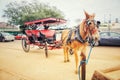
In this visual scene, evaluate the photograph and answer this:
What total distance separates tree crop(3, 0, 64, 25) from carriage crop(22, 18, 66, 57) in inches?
13.9

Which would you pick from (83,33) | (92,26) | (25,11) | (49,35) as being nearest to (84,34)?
(83,33)

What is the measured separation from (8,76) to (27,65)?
0.98m

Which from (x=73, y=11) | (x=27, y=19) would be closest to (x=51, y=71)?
(x=73, y=11)

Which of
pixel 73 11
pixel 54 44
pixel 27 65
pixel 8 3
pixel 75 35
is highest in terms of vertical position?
pixel 8 3

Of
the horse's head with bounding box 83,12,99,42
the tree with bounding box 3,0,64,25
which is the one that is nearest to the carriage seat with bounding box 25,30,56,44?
the tree with bounding box 3,0,64,25

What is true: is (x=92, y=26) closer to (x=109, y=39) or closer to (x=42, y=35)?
(x=42, y=35)

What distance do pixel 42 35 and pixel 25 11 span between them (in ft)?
3.73

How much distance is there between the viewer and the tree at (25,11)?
5.90 metres

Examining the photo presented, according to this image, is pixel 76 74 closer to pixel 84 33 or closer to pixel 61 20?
pixel 84 33

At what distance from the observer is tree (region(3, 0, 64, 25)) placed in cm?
590

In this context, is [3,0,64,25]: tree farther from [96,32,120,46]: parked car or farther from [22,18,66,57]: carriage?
[96,32,120,46]: parked car

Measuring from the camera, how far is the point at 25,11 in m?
6.42

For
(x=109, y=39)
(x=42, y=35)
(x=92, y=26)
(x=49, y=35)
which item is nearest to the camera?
(x=92, y=26)

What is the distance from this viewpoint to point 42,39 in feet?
20.7
